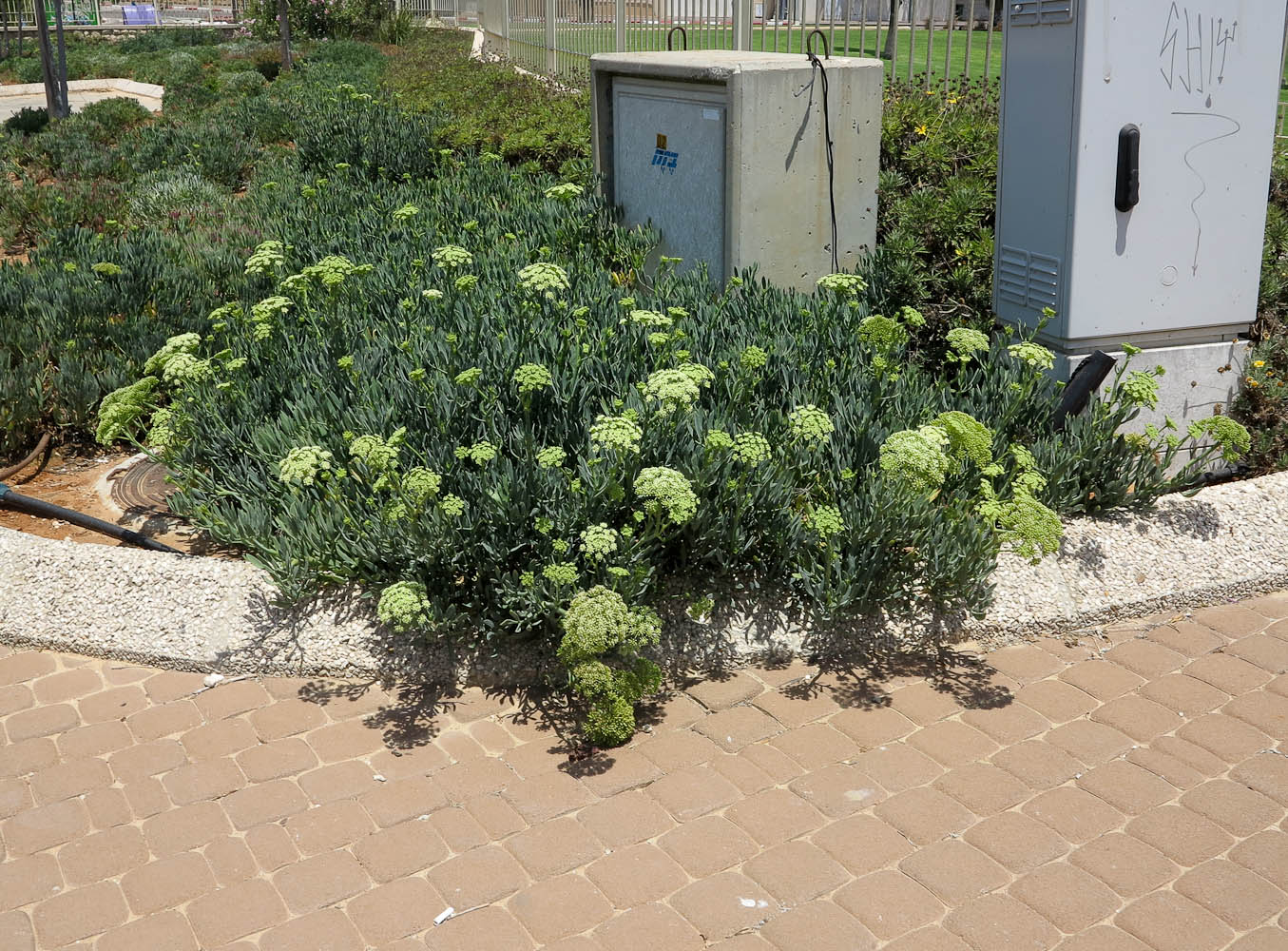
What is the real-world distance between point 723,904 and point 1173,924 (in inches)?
45.8

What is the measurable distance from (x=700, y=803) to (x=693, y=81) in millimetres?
4715

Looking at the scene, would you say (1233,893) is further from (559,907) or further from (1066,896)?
(559,907)

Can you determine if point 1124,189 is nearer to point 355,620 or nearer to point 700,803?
point 700,803

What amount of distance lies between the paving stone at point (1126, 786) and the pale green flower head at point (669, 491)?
4.84ft

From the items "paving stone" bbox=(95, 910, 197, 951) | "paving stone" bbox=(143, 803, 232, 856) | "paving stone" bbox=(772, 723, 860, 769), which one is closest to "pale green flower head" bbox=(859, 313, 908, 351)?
"paving stone" bbox=(772, 723, 860, 769)

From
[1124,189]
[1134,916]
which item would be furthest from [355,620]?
[1124,189]

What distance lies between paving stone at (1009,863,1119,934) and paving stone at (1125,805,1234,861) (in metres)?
0.28

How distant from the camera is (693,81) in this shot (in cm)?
709

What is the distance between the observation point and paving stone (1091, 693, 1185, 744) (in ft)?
13.2

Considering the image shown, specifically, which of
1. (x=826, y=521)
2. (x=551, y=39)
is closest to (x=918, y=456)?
(x=826, y=521)

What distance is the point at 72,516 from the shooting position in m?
5.31

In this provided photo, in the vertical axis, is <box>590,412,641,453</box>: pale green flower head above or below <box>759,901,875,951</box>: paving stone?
above

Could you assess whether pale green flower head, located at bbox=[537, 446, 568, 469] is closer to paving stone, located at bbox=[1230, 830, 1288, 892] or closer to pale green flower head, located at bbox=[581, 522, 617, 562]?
pale green flower head, located at bbox=[581, 522, 617, 562]

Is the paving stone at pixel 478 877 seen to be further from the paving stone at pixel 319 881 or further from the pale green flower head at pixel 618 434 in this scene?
the pale green flower head at pixel 618 434
